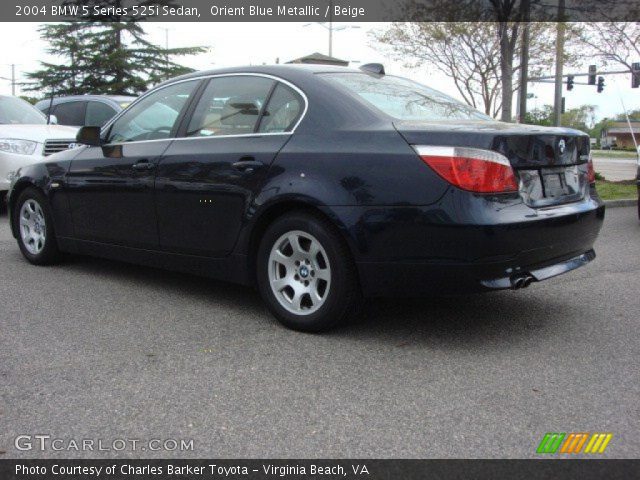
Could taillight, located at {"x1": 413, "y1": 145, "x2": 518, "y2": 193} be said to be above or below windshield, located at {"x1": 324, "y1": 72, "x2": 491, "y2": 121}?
below

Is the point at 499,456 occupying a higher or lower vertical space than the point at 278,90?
lower

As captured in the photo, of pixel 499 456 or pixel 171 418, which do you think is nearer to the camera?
pixel 499 456

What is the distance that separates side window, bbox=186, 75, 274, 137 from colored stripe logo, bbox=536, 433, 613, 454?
262cm

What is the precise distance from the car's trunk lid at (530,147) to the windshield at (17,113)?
26.3ft

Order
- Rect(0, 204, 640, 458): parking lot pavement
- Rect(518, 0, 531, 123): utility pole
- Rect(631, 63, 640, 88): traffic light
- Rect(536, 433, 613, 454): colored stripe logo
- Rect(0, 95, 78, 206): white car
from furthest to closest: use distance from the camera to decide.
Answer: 1. Rect(631, 63, 640, 88): traffic light
2. Rect(518, 0, 531, 123): utility pole
3. Rect(0, 95, 78, 206): white car
4. Rect(0, 204, 640, 458): parking lot pavement
5. Rect(536, 433, 613, 454): colored stripe logo

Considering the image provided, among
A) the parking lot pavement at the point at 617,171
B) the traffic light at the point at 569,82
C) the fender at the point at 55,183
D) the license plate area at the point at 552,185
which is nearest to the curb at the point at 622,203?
the parking lot pavement at the point at 617,171

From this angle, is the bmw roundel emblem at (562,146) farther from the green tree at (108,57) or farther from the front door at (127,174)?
the green tree at (108,57)

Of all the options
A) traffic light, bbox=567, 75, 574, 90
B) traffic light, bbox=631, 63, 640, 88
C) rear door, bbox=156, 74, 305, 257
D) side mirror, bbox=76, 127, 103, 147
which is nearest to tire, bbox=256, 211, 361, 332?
rear door, bbox=156, 74, 305, 257

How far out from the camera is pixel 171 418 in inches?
115

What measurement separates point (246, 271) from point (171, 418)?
1592 millimetres

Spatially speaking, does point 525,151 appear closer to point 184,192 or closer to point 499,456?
point 499,456

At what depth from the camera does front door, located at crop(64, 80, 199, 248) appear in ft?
16.2

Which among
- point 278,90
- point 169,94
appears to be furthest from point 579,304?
point 169,94

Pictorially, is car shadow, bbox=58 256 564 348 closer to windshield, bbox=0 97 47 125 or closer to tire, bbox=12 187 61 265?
tire, bbox=12 187 61 265
